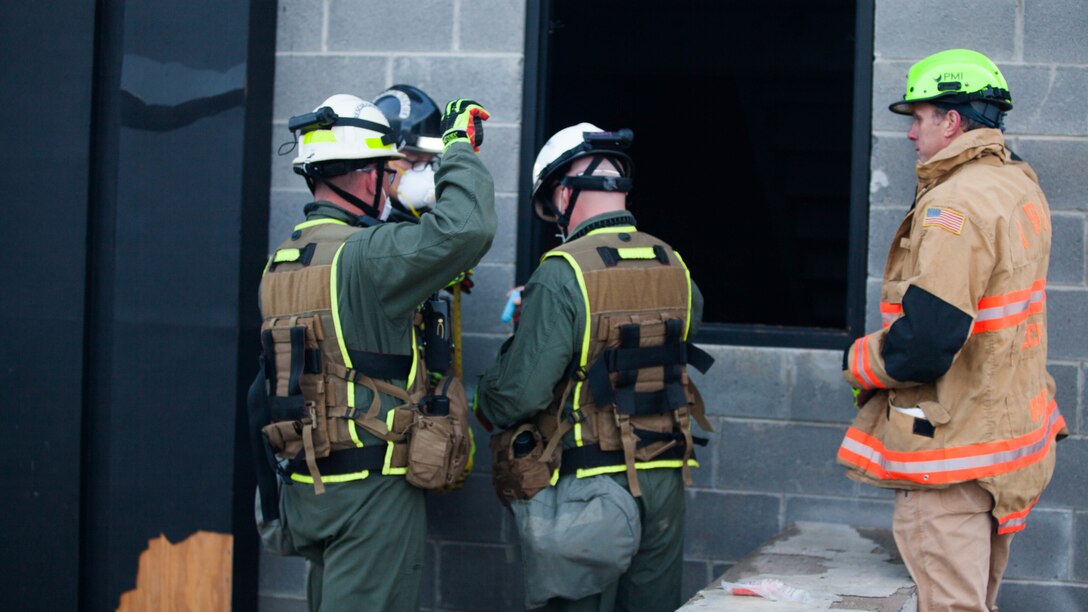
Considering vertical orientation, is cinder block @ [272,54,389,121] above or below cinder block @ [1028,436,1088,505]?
above

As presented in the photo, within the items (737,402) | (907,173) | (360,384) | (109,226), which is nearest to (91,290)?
(109,226)

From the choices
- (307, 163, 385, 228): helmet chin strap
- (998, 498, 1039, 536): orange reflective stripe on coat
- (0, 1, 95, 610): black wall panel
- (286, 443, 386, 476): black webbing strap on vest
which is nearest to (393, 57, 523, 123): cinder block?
(307, 163, 385, 228): helmet chin strap

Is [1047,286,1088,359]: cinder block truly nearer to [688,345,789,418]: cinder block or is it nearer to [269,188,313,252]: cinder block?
[688,345,789,418]: cinder block

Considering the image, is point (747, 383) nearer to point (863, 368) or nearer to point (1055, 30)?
point (863, 368)

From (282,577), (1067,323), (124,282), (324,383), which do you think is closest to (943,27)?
(1067,323)

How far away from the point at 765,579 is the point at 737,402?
1.20m

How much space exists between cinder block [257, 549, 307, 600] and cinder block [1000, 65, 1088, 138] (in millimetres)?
3292

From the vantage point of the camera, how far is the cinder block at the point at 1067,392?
14.6 ft

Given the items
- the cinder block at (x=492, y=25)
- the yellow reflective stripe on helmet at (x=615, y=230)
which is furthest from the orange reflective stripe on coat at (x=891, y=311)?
the cinder block at (x=492, y=25)

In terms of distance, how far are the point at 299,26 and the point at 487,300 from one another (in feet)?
4.51

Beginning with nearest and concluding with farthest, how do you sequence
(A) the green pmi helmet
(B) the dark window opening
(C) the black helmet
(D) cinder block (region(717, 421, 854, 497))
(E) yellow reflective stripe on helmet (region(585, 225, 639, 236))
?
(A) the green pmi helmet
(E) yellow reflective stripe on helmet (region(585, 225, 639, 236))
(C) the black helmet
(D) cinder block (region(717, 421, 854, 497))
(B) the dark window opening

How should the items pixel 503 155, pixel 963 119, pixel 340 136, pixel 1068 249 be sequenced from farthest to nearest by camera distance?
pixel 503 155 < pixel 1068 249 < pixel 340 136 < pixel 963 119

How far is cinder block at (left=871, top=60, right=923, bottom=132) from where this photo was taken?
4.56 meters

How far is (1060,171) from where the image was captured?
447 centimetres
